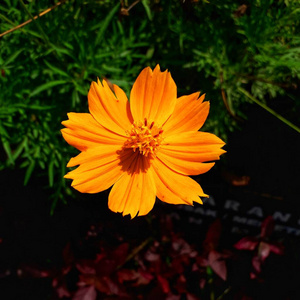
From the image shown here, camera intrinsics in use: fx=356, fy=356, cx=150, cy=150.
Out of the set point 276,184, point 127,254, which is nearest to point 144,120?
point 127,254

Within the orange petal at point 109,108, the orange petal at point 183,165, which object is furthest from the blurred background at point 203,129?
the orange petal at point 183,165

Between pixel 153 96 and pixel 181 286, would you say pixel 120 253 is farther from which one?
pixel 153 96

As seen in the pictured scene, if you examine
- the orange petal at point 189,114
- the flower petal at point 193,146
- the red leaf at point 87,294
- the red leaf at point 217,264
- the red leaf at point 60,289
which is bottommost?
the red leaf at point 60,289

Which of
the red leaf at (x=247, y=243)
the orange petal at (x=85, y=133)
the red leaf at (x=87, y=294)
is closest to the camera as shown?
the orange petal at (x=85, y=133)

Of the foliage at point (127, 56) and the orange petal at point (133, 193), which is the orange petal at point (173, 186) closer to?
the orange petal at point (133, 193)

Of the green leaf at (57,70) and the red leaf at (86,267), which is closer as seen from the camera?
the green leaf at (57,70)

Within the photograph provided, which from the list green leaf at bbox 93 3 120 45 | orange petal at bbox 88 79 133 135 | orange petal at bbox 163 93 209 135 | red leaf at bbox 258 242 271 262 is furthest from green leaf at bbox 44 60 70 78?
red leaf at bbox 258 242 271 262

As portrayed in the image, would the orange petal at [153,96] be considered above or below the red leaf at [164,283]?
above

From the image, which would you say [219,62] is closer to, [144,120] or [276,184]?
[144,120]
